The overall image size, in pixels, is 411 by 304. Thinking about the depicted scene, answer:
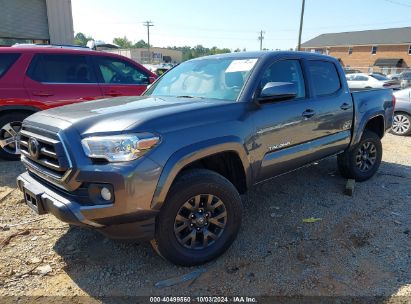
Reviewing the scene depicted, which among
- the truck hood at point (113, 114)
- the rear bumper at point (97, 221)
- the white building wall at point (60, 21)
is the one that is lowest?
the rear bumper at point (97, 221)

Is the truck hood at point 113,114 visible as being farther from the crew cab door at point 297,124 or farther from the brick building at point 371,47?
the brick building at point 371,47

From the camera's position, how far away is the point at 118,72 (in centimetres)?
659

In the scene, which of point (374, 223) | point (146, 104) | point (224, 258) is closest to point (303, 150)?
point (374, 223)

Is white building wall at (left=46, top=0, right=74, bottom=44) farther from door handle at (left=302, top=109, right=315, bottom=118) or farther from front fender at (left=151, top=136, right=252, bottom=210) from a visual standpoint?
front fender at (left=151, top=136, right=252, bottom=210)

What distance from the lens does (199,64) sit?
13.3 ft

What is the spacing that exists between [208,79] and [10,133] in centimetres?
374

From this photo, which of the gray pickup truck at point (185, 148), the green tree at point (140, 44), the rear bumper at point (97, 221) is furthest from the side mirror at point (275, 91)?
the green tree at point (140, 44)

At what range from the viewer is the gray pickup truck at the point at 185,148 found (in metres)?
2.45

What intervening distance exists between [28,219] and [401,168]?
581cm

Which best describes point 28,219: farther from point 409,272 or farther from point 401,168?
point 401,168

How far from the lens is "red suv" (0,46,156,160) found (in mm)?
5500

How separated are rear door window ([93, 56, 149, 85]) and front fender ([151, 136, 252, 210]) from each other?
416cm

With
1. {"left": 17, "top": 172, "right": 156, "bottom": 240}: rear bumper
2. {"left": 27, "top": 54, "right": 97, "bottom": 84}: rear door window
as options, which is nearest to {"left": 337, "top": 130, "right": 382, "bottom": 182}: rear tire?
{"left": 17, "top": 172, "right": 156, "bottom": 240}: rear bumper

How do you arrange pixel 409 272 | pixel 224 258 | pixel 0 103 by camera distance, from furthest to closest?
pixel 0 103 < pixel 224 258 < pixel 409 272
